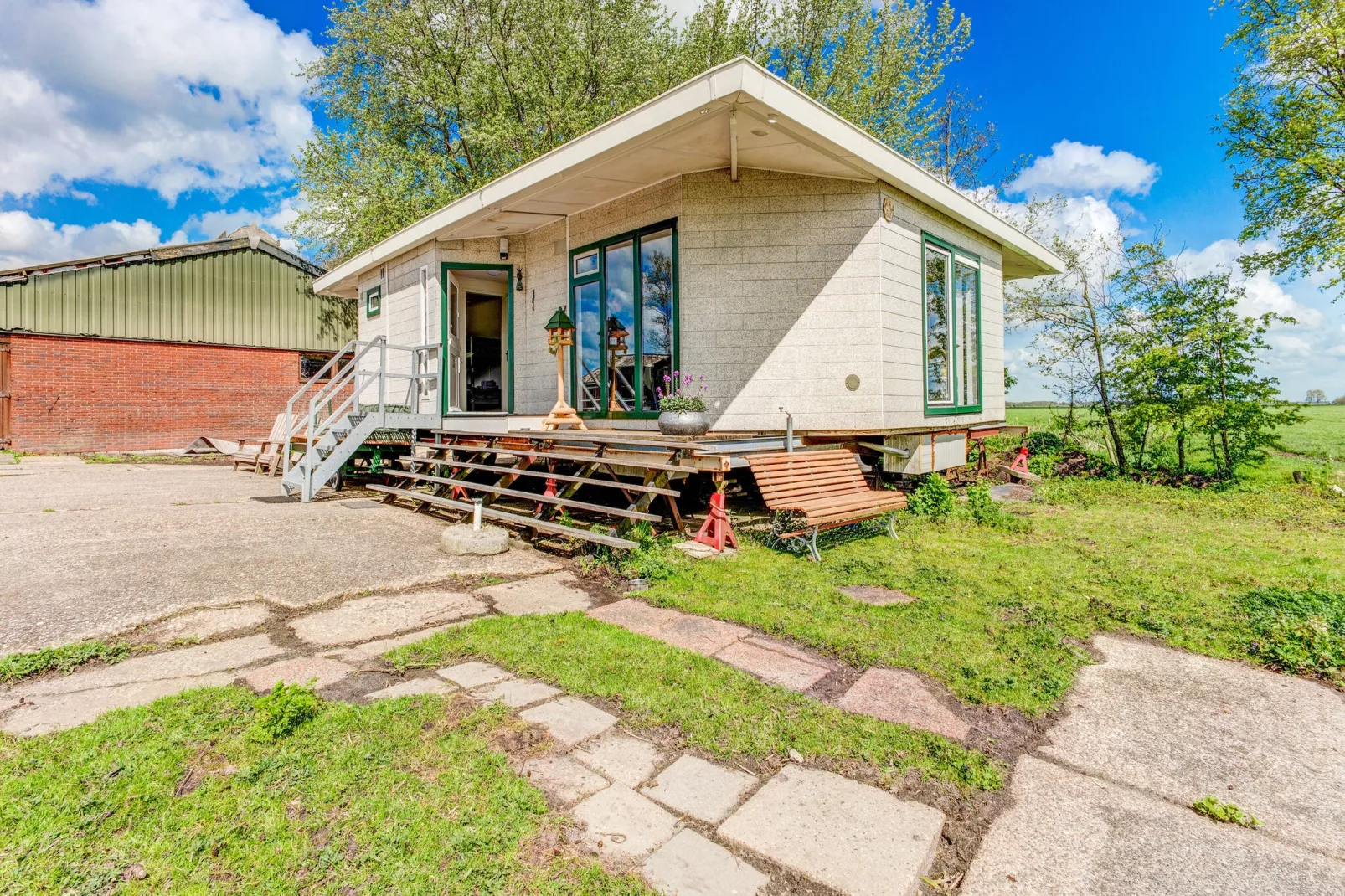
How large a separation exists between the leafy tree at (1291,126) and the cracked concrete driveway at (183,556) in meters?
13.1

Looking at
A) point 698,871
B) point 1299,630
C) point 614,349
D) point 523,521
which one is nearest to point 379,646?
point 698,871

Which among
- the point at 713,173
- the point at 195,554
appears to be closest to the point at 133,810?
the point at 195,554

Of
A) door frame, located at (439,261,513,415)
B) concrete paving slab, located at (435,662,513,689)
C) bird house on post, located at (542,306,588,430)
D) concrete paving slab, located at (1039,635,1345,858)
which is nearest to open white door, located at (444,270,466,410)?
door frame, located at (439,261,513,415)

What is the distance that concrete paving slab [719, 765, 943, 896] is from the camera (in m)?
1.67

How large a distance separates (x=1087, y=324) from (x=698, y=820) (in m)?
11.8

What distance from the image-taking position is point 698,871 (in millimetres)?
1678

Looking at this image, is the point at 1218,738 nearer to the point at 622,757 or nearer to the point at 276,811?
the point at 622,757

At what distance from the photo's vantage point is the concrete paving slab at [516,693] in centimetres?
259

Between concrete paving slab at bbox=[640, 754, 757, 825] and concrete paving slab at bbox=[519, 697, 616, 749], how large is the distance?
370mm

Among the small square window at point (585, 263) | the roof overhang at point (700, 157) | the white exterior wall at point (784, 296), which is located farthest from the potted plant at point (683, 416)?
the small square window at point (585, 263)

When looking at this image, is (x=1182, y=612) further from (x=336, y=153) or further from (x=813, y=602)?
(x=336, y=153)

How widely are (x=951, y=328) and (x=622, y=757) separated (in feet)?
24.3

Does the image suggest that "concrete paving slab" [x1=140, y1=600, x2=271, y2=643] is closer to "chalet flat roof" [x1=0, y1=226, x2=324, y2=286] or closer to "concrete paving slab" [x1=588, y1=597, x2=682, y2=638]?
"concrete paving slab" [x1=588, y1=597, x2=682, y2=638]

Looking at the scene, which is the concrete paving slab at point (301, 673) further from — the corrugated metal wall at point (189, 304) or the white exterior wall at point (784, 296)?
the corrugated metal wall at point (189, 304)
